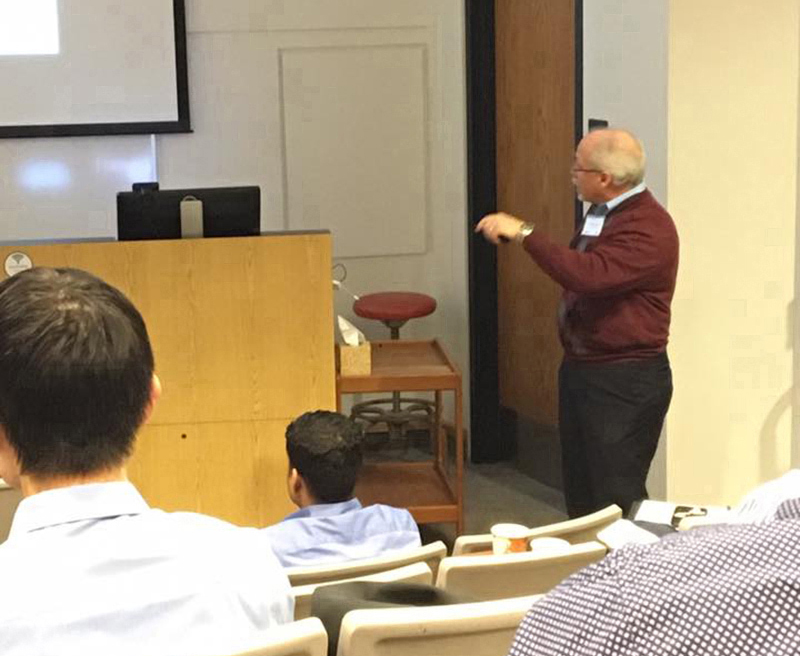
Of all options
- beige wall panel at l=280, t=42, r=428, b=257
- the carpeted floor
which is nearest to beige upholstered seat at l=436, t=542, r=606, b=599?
the carpeted floor

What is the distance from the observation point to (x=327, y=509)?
3037 mm

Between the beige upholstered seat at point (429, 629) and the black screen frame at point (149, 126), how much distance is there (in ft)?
17.1

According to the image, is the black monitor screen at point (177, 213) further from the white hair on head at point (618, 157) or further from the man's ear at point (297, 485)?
the man's ear at point (297, 485)

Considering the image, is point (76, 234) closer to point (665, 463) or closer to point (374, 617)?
point (665, 463)

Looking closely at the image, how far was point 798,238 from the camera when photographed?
349 centimetres

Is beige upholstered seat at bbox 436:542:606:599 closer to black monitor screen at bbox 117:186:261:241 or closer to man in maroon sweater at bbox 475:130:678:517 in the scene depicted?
man in maroon sweater at bbox 475:130:678:517

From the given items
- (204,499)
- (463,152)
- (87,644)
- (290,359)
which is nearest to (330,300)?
(290,359)

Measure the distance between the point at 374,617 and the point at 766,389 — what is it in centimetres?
352

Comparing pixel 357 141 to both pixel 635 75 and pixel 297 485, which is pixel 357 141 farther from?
pixel 297 485

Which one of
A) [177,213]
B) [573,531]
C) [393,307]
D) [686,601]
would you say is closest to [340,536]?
[573,531]

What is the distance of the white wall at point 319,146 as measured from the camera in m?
6.48

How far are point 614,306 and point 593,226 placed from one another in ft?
0.96

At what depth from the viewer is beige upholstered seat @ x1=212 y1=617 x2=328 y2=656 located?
1421 mm

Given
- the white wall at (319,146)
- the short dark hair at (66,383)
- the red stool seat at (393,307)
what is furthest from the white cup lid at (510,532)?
the white wall at (319,146)
